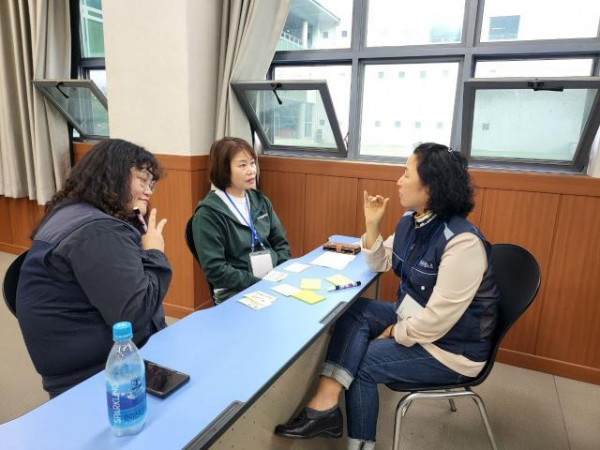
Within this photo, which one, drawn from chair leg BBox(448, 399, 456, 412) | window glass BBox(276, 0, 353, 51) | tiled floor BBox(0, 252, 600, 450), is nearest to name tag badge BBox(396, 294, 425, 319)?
tiled floor BBox(0, 252, 600, 450)

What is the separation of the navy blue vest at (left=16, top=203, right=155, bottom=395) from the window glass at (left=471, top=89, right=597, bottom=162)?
212 cm

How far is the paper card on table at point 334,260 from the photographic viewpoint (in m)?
2.04

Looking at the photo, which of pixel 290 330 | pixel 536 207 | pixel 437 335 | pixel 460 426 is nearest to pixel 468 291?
pixel 437 335

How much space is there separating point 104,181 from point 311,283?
35.2 inches

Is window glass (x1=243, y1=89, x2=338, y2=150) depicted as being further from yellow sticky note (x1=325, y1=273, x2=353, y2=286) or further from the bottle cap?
the bottle cap

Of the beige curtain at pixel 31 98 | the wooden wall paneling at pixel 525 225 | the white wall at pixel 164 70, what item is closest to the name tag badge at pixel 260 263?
the white wall at pixel 164 70

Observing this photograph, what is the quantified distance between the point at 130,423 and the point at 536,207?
2325mm

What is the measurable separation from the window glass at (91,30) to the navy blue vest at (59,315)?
3.04m

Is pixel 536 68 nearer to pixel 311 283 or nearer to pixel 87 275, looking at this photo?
pixel 311 283

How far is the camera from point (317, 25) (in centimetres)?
292

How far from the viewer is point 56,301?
1218 mm

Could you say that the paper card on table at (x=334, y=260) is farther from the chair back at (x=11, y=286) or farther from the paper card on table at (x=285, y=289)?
the chair back at (x=11, y=286)

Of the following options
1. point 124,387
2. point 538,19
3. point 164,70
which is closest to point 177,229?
point 164,70

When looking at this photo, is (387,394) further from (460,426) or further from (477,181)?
(477,181)
